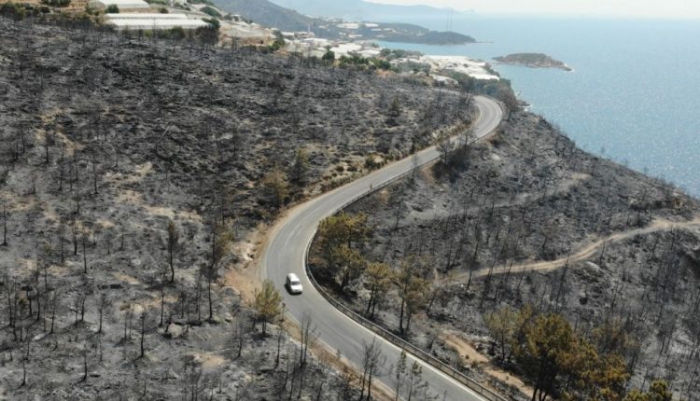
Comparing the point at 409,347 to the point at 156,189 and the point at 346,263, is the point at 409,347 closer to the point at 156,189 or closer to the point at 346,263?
the point at 346,263

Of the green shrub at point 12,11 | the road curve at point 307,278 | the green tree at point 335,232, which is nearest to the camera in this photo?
the road curve at point 307,278

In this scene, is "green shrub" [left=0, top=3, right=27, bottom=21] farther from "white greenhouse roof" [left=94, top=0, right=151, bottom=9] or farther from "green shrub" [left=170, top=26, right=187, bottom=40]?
"green shrub" [left=170, top=26, right=187, bottom=40]

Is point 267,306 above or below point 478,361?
above

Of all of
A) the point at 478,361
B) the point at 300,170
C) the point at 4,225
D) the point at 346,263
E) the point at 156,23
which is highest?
the point at 156,23

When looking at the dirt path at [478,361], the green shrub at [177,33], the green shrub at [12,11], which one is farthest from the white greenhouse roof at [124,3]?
the dirt path at [478,361]

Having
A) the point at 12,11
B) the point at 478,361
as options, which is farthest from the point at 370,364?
the point at 12,11

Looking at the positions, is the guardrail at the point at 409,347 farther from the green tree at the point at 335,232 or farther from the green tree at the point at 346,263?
the green tree at the point at 346,263
